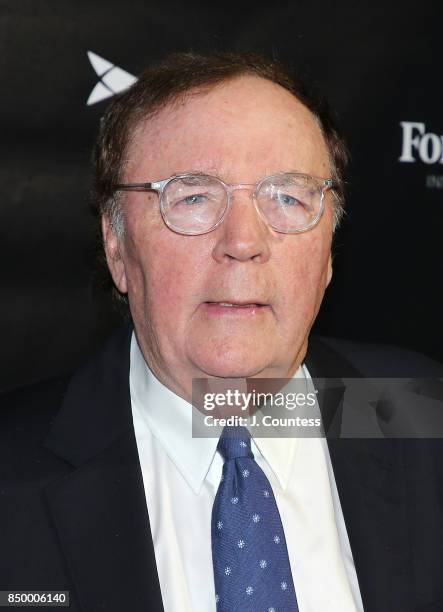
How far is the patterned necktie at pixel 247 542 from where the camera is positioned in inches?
58.7

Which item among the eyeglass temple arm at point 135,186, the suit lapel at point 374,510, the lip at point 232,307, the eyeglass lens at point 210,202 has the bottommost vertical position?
the suit lapel at point 374,510

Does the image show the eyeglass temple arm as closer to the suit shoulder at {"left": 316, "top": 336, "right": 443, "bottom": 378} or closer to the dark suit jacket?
the dark suit jacket

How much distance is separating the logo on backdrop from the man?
0.58 m

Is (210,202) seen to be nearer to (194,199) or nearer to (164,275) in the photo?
(194,199)

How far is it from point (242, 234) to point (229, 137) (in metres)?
0.20

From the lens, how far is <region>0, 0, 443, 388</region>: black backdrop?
6.73ft

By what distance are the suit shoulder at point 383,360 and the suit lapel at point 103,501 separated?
59cm

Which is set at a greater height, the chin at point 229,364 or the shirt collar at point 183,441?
the chin at point 229,364

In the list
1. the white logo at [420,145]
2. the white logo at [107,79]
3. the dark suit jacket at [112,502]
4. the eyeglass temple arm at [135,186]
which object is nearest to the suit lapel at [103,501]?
the dark suit jacket at [112,502]

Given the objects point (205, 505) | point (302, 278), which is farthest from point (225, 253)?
point (205, 505)

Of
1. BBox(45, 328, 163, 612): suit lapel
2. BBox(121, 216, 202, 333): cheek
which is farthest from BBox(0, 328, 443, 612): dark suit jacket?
BBox(121, 216, 202, 333): cheek

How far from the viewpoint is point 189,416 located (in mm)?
1679

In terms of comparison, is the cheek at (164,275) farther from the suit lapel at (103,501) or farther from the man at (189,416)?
the suit lapel at (103,501)

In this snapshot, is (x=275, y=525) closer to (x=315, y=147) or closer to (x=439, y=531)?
(x=439, y=531)
